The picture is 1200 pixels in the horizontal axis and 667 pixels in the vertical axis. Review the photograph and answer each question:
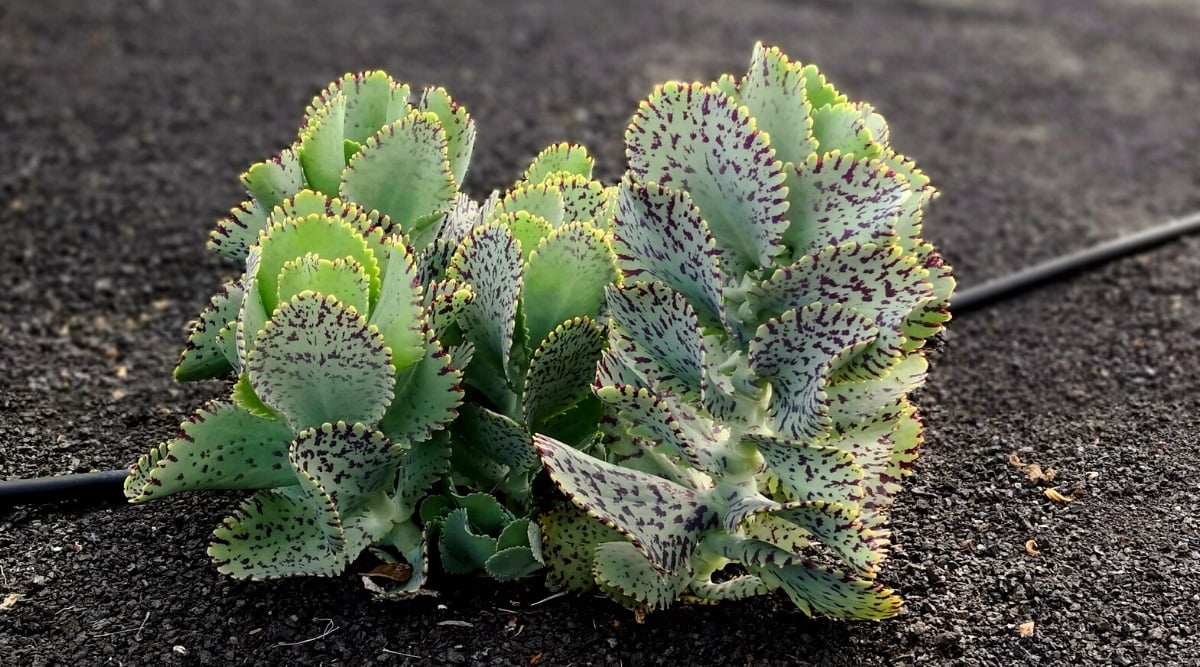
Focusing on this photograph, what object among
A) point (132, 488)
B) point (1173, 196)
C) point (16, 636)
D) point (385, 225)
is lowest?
point (1173, 196)

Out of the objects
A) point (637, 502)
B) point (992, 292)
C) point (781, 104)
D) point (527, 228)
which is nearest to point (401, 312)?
point (527, 228)

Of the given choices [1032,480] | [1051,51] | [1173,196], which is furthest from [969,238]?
[1051,51]

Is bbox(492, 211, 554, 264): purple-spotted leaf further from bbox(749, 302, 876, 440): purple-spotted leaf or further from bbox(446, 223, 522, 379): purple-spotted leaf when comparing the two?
bbox(749, 302, 876, 440): purple-spotted leaf

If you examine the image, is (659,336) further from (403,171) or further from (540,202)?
(403,171)

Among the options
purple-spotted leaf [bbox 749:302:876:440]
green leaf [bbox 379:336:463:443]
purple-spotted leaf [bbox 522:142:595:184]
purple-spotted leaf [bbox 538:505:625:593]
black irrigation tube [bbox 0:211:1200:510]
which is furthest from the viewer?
black irrigation tube [bbox 0:211:1200:510]

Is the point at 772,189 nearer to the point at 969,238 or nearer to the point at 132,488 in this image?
the point at 132,488

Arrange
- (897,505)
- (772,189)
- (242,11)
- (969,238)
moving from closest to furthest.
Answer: (772,189) < (897,505) < (969,238) < (242,11)

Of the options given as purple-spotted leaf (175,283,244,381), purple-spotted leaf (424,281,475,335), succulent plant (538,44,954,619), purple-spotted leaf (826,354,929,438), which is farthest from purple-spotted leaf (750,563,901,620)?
purple-spotted leaf (175,283,244,381)
